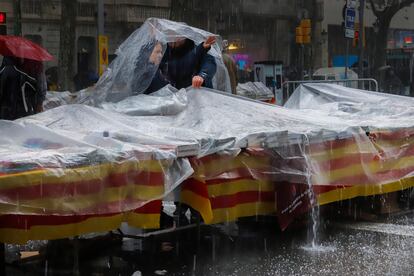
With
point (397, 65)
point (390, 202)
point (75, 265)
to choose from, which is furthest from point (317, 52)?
point (75, 265)

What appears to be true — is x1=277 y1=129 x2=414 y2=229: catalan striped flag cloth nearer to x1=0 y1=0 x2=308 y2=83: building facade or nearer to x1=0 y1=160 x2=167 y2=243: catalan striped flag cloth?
x1=0 y1=160 x2=167 y2=243: catalan striped flag cloth

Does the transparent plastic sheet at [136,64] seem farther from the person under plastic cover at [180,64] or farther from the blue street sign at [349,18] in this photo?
the blue street sign at [349,18]

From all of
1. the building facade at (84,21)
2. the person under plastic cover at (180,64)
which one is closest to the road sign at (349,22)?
the person under plastic cover at (180,64)

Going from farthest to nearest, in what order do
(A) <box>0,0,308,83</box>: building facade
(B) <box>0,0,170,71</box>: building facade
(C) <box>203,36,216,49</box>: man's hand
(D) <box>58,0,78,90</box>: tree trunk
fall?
(A) <box>0,0,308,83</box>: building facade → (B) <box>0,0,170,71</box>: building facade → (D) <box>58,0,78,90</box>: tree trunk → (C) <box>203,36,216,49</box>: man's hand

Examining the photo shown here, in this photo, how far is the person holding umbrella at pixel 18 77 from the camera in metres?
7.05

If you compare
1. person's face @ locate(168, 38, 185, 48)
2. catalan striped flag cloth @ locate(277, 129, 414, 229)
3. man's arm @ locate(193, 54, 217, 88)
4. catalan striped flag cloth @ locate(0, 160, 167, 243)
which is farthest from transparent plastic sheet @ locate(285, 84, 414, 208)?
catalan striped flag cloth @ locate(0, 160, 167, 243)

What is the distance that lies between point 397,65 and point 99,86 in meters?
25.3

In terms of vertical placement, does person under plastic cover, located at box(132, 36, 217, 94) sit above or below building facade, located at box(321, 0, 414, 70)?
below

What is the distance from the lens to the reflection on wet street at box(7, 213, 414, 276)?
530cm

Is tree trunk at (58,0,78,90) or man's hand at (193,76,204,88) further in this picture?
tree trunk at (58,0,78,90)

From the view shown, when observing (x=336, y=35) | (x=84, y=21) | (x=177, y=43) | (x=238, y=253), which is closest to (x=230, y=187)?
(x=238, y=253)

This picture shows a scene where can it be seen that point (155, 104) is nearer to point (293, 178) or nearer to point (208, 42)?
point (208, 42)

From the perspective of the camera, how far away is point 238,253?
19.2ft

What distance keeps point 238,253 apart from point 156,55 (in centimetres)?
216
